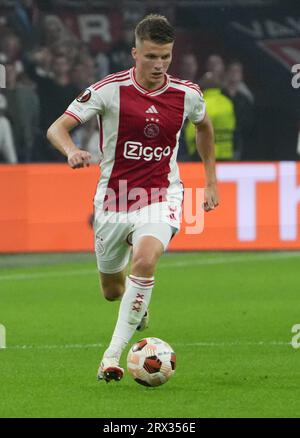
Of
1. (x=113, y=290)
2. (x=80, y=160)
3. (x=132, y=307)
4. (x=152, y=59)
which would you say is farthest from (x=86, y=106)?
(x=113, y=290)

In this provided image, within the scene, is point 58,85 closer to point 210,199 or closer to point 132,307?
point 210,199

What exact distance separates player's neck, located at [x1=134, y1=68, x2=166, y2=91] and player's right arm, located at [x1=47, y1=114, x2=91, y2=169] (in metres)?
0.52

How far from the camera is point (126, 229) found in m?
8.20

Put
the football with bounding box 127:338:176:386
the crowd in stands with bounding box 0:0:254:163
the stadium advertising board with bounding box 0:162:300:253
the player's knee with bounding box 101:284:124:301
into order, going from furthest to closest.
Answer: the crowd in stands with bounding box 0:0:254:163 < the stadium advertising board with bounding box 0:162:300:253 < the player's knee with bounding box 101:284:124:301 < the football with bounding box 127:338:176:386

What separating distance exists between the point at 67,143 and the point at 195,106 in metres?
1.04

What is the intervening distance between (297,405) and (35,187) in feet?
30.7

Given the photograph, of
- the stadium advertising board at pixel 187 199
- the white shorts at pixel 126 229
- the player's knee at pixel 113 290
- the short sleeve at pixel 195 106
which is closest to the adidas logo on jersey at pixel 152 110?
the short sleeve at pixel 195 106

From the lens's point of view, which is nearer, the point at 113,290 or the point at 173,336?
the point at 113,290

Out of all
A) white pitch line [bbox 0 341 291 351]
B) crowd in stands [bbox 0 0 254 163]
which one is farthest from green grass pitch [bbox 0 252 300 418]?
crowd in stands [bbox 0 0 254 163]

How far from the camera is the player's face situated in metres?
7.80

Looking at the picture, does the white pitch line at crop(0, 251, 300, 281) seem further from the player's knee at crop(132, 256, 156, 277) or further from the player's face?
the player's knee at crop(132, 256, 156, 277)

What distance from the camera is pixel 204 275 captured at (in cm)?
1412

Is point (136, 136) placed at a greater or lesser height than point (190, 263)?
greater
